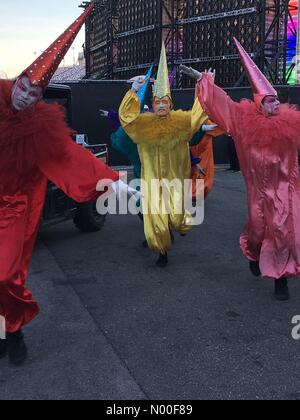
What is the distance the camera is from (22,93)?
119 inches

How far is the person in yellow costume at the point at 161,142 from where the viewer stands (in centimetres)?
502

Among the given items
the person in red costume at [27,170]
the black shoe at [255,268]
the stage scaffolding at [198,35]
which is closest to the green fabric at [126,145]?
the black shoe at [255,268]

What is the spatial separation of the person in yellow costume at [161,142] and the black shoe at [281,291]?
123 centimetres

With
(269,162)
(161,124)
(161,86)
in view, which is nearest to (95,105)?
(161,86)

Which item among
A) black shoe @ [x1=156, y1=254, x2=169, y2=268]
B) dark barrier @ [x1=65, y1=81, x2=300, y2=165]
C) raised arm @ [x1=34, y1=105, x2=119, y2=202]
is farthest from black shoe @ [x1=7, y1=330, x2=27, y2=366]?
dark barrier @ [x1=65, y1=81, x2=300, y2=165]

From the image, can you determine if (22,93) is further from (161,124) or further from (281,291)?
(281,291)

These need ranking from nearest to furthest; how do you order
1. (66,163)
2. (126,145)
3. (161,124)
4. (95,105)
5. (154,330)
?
(66,163), (154,330), (161,124), (126,145), (95,105)

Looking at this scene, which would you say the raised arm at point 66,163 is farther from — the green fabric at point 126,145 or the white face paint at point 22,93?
the green fabric at point 126,145

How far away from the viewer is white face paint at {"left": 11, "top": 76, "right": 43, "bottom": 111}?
302cm

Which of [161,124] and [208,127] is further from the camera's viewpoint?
[208,127]

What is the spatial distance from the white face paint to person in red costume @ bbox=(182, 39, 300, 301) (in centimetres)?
172

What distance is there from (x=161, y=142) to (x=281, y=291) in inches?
72.7

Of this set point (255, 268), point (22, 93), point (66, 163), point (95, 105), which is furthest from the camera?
point (95, 105)

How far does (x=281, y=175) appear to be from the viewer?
4.25 metres
